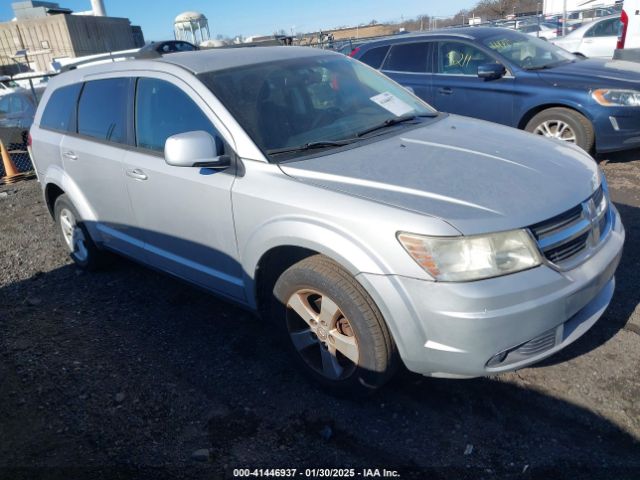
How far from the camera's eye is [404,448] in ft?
8.13

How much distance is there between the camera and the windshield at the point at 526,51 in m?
6.66

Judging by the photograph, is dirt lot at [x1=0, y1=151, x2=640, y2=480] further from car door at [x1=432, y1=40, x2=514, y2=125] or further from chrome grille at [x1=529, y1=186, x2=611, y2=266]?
car door at [x1=432, y1=40, x2=514, y2=125]

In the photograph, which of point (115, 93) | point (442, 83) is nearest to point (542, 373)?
point (115, 93)

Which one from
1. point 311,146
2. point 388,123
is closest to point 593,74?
point 388,123

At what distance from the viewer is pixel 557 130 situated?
20.5 feet

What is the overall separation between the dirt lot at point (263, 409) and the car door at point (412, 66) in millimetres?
4129

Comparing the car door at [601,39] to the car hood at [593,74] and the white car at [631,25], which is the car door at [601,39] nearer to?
the white car at [631,25]

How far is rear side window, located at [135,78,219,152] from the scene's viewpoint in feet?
10.5

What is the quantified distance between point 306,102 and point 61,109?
2.62 metres

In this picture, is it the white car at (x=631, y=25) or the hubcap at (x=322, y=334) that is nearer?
the hubcap at (x=322, y=334)

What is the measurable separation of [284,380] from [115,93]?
2.52 metres

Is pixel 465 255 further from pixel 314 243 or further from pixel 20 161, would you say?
pixel 20 161

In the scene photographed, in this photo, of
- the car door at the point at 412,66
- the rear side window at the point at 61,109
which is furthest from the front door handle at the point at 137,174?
the car door at the point at 412,66

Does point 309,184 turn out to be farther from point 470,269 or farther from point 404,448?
point 404,448
